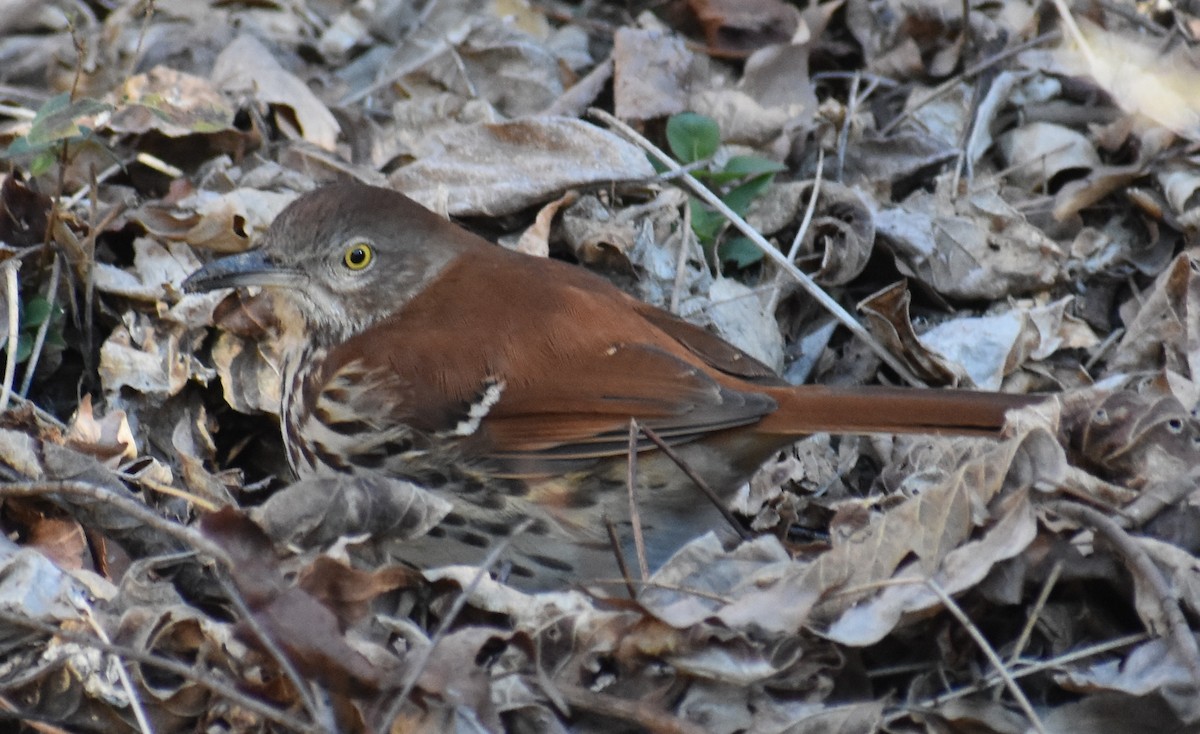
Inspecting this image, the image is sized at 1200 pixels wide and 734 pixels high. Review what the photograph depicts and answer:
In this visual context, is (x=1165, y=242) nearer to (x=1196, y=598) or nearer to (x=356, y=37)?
(x=1196, y=598)

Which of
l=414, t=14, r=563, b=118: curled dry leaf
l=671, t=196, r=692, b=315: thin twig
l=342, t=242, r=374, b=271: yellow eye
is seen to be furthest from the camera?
l=414, t=14, r=563, b=118: curled dry leaf

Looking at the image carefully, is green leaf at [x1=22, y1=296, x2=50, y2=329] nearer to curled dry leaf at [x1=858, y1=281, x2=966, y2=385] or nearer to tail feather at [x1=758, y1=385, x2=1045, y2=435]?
tail feather at [x1=758, y1=385, x2=1045, y2=435]

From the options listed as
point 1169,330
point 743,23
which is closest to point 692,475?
point 1169,330

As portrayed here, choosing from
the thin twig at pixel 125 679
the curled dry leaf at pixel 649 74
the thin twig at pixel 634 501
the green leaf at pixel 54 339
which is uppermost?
the curled dry leaf at pixel 649 74

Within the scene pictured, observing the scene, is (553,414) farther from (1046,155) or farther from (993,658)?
(1046,155)

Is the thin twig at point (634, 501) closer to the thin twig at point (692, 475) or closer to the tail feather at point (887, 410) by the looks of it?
the thin twig at point (692, 475)

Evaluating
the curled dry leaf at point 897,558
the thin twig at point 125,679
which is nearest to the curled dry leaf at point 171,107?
the thin twig at point 125,679

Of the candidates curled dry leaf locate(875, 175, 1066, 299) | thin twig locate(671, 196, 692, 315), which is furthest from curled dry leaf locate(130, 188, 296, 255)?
curled dry leaf locate(875, 175, 1066, 299)
